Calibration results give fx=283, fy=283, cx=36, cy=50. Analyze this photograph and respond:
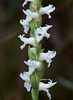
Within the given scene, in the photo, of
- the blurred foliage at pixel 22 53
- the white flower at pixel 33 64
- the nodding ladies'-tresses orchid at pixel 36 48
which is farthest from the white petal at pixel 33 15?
the blurred foliage at pixel 22 53

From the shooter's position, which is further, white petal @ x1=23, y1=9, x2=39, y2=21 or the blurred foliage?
the blurred foliage

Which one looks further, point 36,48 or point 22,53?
point 22,53

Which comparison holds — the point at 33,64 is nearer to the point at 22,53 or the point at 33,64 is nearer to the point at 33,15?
the point at 33,15

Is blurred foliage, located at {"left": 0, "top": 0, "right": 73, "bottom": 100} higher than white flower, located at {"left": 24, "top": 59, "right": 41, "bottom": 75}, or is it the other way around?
blurred foliage, located at {"left": 0, "top": 0, "right": 73, "bottom": 100}

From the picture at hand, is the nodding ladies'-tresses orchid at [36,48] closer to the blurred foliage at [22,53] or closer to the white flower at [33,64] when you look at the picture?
the white flower at [33,64]

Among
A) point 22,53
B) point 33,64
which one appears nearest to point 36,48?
point 33,64

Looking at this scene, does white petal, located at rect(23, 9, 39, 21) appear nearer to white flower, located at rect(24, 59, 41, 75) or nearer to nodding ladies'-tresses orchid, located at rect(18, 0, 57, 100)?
nodding ladies'-tresses orchid, located at rect(18, 0, 57, 100)

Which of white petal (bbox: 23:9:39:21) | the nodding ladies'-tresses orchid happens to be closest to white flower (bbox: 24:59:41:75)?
the nodding ladies'-tresses orchid

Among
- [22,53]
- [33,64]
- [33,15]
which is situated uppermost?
[22,53]
